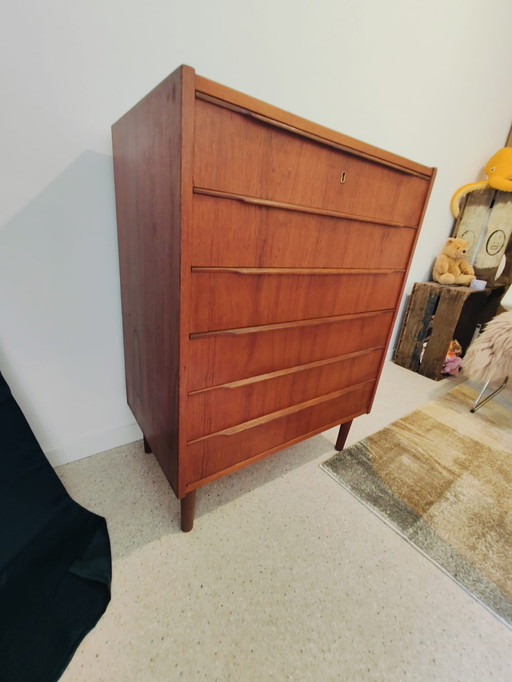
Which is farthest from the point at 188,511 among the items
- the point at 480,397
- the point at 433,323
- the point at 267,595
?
the point at 433,323

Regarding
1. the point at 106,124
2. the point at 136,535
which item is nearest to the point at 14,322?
the point at 106,124

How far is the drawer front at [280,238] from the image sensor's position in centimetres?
62

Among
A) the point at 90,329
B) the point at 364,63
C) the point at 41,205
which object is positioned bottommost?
the point at 90,329

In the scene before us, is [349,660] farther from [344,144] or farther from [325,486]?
[344,144]

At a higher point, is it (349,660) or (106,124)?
(106,124)

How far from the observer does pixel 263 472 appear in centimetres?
124

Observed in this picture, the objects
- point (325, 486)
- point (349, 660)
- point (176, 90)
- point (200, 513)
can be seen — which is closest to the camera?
point (176, 90)

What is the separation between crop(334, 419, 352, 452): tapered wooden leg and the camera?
4.40 feet

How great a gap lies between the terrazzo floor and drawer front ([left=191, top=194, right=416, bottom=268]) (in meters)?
0.87

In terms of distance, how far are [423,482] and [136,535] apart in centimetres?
115

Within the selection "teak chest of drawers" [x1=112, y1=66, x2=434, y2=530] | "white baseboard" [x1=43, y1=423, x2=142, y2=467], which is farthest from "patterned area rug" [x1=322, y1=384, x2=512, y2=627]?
"white baseboard" [x1=43, y1=423, x2=142, y2=467]

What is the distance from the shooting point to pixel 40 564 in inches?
31.2

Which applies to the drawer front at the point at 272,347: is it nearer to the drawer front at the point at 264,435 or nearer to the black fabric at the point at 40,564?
the drawer front at the point at 264,435

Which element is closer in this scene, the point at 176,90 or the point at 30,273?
the point at 176,90
